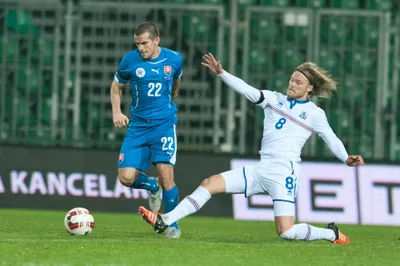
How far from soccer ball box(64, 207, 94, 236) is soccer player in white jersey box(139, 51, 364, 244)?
2.63 ft

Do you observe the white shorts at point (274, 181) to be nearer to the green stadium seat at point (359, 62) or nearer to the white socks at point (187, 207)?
the white socks at point (187, 207)

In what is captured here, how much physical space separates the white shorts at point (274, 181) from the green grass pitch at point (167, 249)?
0.38 meters

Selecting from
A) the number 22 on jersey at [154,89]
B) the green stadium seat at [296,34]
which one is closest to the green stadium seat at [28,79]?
the green stadium seat at [296,34]

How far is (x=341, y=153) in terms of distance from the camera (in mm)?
9305

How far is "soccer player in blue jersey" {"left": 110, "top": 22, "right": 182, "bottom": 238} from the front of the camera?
10.0 meters

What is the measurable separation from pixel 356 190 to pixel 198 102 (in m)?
3.02

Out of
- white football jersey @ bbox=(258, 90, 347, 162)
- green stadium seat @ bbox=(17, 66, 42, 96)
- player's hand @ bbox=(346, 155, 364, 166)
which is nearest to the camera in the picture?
player's hand @ bbox=(346, 155, 364, 166)

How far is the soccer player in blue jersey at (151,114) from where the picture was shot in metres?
10.0

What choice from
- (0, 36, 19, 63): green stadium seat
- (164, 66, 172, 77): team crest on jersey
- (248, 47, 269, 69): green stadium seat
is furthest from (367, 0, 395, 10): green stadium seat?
(164, 66, 172, 77): team crest on jersey

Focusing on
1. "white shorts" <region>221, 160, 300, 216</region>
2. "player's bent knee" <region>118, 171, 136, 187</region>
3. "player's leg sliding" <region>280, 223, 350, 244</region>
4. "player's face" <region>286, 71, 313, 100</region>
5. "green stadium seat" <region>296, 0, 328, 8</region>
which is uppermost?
"green stadium seat" <region>296, 0, 328, 8</region>

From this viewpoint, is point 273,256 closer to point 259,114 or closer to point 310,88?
point 310,88

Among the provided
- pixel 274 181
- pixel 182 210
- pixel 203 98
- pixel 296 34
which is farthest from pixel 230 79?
pixel 296 34

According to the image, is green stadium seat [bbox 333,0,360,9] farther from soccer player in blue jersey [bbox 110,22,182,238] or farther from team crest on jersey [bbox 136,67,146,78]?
team crest on jersey [bbox 136,67,146,78]

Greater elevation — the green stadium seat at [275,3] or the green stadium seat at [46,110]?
the green stadium seat at [275,3]
